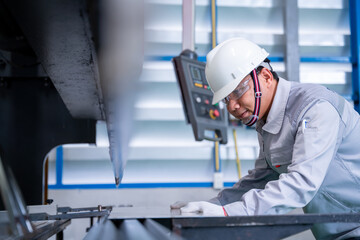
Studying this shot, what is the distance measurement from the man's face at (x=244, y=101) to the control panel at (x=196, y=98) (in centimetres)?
72

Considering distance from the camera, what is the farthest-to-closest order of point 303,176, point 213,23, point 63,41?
point 213,23, point 303,176, point 63,41

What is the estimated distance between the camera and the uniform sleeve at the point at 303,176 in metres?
1.12

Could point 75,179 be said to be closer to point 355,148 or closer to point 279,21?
point 279,21

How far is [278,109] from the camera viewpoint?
1.43 metres

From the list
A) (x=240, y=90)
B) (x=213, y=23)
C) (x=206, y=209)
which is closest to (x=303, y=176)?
(x=206, y=209)

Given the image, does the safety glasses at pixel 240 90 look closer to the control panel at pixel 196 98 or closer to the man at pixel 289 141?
the man at pixel 289 141

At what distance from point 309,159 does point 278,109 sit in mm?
316

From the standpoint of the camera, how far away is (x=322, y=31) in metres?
3.97

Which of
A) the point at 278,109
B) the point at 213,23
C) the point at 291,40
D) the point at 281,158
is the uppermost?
the point at 213,23

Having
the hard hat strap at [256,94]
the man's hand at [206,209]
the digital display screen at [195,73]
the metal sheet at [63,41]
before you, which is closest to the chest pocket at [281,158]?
the hard hat strap at [256,94]

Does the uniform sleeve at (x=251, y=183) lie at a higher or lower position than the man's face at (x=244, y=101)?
lower

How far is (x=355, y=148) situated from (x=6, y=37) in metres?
1.10

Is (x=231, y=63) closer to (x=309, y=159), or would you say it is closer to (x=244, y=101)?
(x=244, y=101)

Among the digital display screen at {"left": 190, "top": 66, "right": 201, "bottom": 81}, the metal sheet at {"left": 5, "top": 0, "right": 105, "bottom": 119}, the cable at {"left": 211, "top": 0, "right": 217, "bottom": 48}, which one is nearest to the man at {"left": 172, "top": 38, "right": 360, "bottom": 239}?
the metal sheet at {"left": 5, "top": 0, "right": 105, "bottom": 119}
